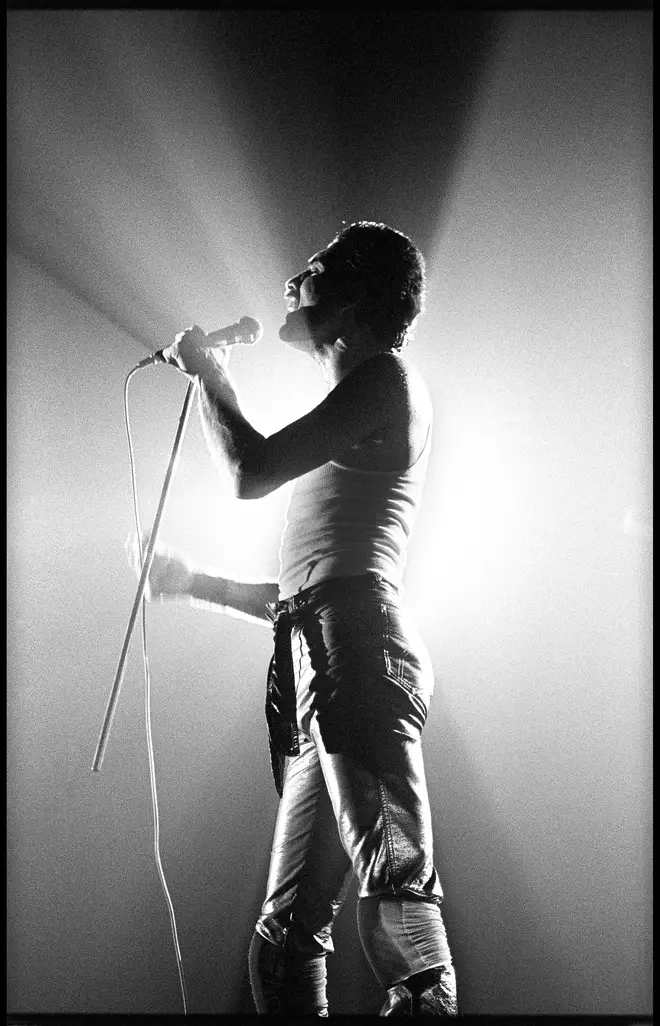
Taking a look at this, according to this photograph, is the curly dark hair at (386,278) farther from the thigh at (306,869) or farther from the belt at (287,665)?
the thigh at (306,869)

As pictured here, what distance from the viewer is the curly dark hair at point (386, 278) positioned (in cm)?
139

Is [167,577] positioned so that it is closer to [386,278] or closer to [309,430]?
[309,430]

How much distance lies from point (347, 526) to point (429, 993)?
2.12ft

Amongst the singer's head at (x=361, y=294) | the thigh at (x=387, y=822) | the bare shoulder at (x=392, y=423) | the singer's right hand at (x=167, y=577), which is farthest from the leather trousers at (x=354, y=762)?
the singer's head at (x=361, y=294)

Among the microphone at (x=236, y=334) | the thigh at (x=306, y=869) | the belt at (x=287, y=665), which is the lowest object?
the thigh at (x=306, y=869)

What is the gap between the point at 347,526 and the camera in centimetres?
128

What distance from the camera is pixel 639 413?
1690 mm

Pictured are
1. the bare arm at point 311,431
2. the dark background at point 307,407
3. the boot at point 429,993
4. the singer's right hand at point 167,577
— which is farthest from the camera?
the dark background at point 307,407

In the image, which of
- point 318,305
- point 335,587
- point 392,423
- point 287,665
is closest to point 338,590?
point 335,587

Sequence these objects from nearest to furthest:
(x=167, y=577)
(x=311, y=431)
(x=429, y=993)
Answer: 1. (x=429, y=993)
2. (x=311, y=431)
3. (x=167, y=577)

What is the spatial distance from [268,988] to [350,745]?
44cm

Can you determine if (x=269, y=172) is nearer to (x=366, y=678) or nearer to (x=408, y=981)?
(x=366, y=678)

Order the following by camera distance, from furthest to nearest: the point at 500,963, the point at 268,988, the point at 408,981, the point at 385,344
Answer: the point at 500,963, the point at 385,344, the point at 268,988, the point at 408,981

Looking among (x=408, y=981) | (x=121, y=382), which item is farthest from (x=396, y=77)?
(x=408, y=981)
